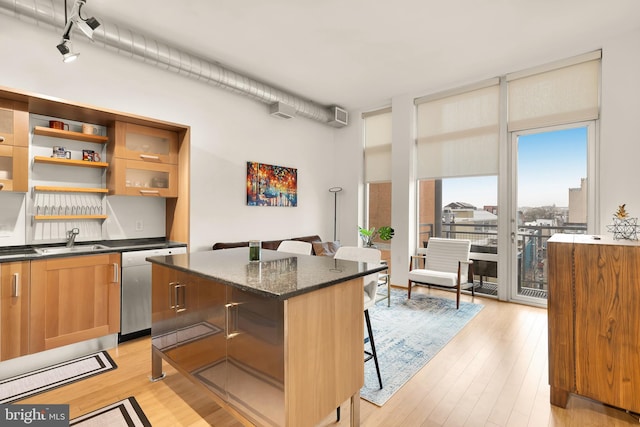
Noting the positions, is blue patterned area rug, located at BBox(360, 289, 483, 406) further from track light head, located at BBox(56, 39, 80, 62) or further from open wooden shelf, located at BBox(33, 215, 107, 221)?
track light head, located at BBox(56, 39, 80, 62)

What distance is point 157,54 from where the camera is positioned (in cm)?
356

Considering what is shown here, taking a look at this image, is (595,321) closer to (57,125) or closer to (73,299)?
(73,299)

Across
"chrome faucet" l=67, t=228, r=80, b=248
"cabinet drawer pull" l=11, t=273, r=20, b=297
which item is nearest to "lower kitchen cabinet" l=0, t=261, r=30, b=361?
"cabinet drawer pull" l=11, t=273, r=20, b=297

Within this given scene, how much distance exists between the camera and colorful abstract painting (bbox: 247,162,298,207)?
195 inches

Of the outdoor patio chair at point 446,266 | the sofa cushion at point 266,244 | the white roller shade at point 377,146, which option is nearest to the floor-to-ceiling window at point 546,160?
the outdoor patio chair at point 446,266

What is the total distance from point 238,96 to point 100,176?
2256mm

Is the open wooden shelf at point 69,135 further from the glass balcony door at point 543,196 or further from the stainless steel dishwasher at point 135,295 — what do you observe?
the glass balcony door at point 543,196

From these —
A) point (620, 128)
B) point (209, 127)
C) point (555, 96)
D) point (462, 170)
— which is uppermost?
point (555, 96)

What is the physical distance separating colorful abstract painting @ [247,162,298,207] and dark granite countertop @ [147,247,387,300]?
254cm

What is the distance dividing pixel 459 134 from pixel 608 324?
3.69 metres

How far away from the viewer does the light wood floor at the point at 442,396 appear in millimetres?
2002

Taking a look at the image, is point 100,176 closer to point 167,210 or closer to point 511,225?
point 167,210

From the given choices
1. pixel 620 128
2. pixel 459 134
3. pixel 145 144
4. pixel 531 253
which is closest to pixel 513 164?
pixel 459 134

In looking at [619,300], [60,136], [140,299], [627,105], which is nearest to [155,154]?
[60,136]
